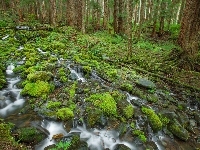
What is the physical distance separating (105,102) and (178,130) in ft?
8.43

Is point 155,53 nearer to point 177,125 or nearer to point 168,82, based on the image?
point 168,82

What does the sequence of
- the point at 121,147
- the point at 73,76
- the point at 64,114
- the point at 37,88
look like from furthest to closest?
1. the point at 73,76
2. the point at 37,88
3. the point at 64,114
4. the point at 121,147

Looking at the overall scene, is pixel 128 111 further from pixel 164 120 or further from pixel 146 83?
pixel 146 83

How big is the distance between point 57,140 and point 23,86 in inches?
125

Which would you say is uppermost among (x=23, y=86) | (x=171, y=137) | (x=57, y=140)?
(x=23, y=86)

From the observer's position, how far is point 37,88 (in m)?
7.88

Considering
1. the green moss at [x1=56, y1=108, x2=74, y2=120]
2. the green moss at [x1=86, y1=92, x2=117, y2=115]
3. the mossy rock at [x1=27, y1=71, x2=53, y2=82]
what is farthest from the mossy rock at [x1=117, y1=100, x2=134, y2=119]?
the mossy rock at [x1=27, y1=71, x2=53, y2=82]

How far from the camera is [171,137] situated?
23.0ft

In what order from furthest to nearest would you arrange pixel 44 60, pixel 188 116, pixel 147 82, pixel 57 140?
pixel 44 60 → pixel 147 82 → pixel 188 116 → pixel 57 140

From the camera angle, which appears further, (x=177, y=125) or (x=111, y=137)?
(x=177, y=125)

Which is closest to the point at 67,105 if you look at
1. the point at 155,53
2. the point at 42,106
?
the point at 42,106

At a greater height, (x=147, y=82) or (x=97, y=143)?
(x=147, y=82)

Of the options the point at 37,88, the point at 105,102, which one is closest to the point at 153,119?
the point at 105,102

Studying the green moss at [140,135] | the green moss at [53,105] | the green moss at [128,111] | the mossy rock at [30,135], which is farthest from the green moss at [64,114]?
the green moss at [140,135]
